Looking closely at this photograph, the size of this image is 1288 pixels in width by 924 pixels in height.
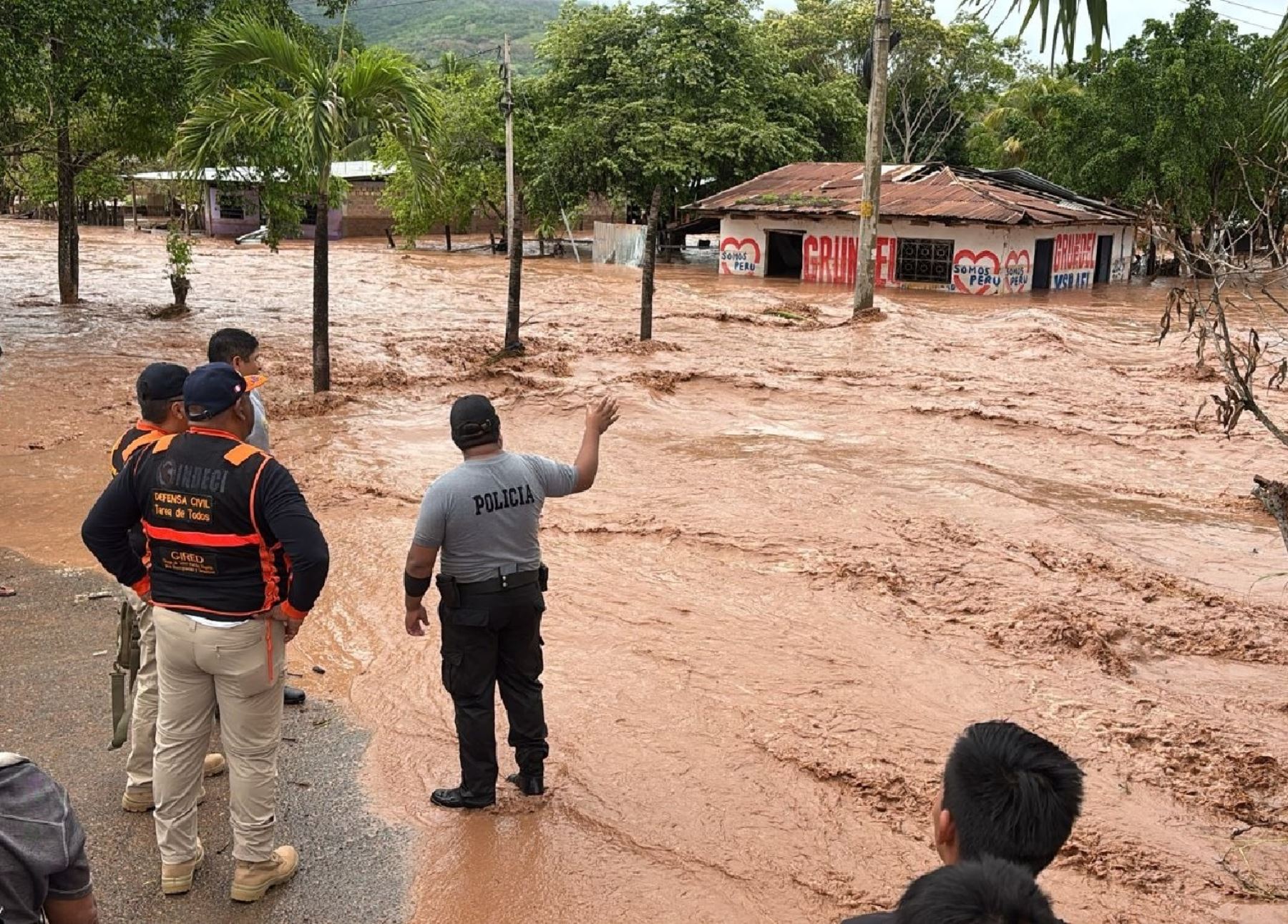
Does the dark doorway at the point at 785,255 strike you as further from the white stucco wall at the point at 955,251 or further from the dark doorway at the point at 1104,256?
the dark doorway at the point at 1104,256

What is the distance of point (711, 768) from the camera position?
5.45 m

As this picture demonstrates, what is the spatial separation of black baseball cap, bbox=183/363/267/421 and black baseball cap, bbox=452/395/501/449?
2.94ft

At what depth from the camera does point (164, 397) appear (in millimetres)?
4688

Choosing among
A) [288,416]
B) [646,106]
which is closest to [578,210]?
[646,106]

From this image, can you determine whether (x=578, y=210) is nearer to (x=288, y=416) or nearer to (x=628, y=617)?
(x=288, y=416)

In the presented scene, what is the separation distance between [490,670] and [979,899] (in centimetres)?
317

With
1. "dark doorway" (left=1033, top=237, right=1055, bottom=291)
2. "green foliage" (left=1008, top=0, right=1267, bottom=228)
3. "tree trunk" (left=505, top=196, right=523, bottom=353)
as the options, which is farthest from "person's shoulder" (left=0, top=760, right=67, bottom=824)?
"green foliage" (left=1008, top=0, right=1267, bottom=228)

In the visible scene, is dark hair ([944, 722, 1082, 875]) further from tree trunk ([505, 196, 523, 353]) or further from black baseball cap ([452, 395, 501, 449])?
tree trunk ([505, 196, 523, 353])

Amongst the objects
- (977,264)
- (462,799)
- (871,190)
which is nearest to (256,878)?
(462,799)

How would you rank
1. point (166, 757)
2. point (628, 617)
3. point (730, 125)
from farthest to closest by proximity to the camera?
point (730, 125) → point (628, 617) → point (166, 757)

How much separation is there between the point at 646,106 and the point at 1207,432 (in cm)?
2613

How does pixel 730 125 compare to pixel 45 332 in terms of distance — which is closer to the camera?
pixel 45 332

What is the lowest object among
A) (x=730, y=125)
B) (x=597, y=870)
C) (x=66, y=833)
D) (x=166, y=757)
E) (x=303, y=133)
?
(x=597, y=870)

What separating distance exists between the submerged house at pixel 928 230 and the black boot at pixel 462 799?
27.1 m
